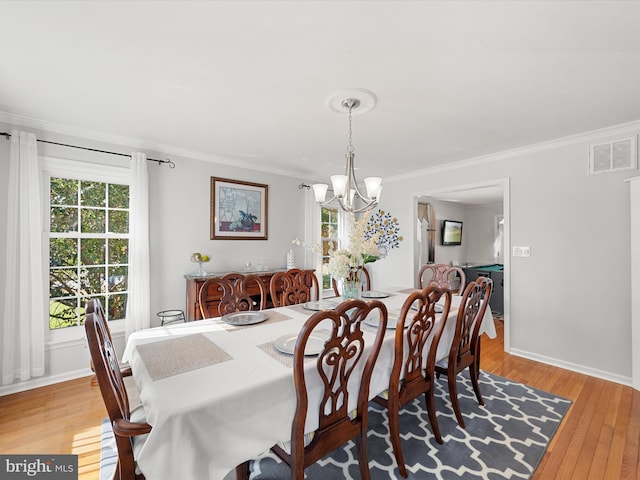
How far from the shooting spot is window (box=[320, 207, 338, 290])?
519cm

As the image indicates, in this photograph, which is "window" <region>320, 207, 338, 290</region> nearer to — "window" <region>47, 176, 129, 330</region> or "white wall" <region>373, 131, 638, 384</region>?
"white wall" <region>373, 131, 638, 384</region>

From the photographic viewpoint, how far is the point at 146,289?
3.13m

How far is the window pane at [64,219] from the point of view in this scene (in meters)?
2.82

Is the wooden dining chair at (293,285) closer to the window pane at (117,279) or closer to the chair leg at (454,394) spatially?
the chair leg at (454,394)

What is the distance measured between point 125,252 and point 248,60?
8.51ft

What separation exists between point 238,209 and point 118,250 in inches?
57.6

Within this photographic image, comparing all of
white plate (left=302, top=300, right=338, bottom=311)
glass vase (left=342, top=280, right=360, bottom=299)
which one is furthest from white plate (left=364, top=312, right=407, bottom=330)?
white plate (left=302, top=300, right=338, bottom=311)

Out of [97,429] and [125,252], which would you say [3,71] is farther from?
[97,429]

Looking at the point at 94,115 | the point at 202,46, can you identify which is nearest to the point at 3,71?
the point at 94,115

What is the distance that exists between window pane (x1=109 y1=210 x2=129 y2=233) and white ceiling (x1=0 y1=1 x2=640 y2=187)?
2.78 feet

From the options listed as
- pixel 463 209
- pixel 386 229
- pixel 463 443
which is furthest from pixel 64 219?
pixel 463 209

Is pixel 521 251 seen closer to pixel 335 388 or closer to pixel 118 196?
pixel 335 388

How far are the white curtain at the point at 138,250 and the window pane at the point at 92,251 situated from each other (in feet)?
1.06

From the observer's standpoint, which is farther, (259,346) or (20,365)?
(20,365)
